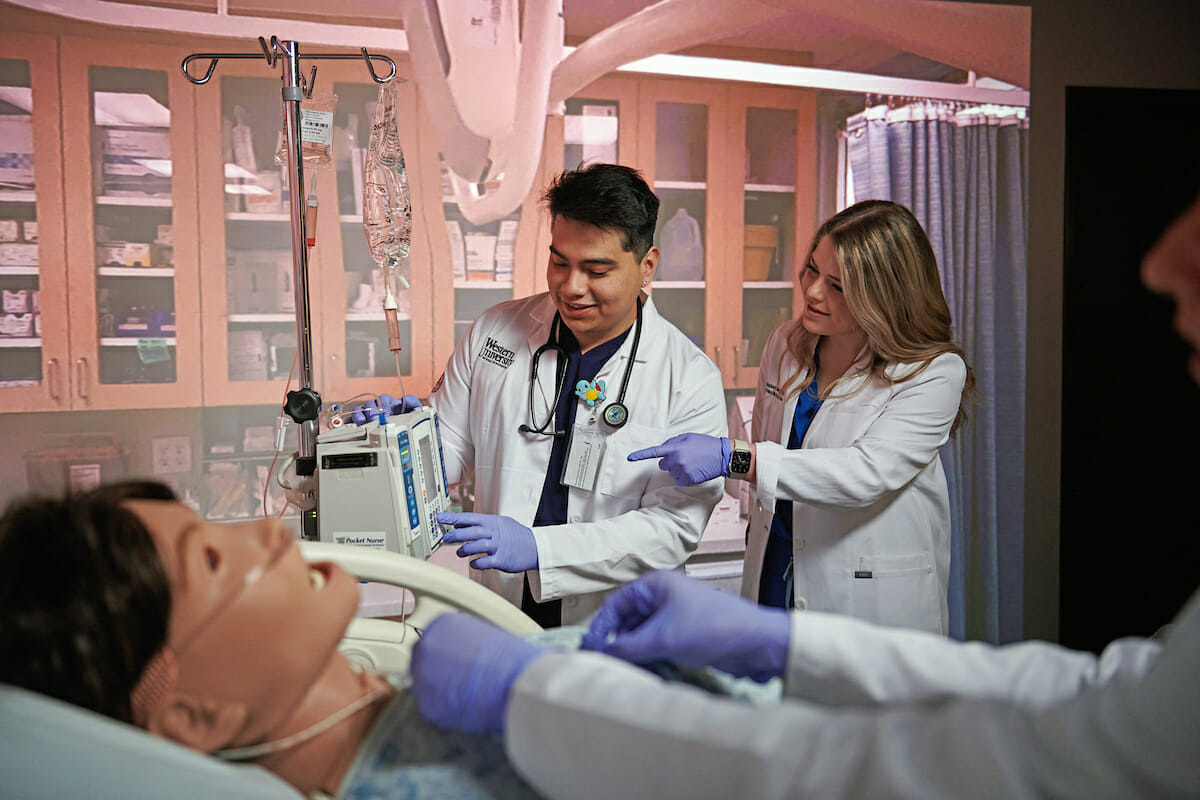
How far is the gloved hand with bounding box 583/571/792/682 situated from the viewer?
1.02 meters

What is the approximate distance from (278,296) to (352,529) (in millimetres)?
1536

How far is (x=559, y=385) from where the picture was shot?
1989 millimetres

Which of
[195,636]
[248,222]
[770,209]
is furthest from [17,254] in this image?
[770,209]

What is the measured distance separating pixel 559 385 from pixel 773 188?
5.29 feet

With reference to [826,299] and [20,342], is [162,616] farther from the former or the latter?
[20,342]

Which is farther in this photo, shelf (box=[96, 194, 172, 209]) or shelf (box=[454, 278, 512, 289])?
shelf (box=[454, 278, 512, 289])

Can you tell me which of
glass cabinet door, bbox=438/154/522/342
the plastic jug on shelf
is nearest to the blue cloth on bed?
glass cabinet door, bbox=438/154/522/342

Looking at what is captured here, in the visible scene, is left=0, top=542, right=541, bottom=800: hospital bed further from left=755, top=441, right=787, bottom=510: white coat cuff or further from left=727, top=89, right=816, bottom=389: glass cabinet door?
left=727, top=89, right=816, bottom=389: glass cabinet door

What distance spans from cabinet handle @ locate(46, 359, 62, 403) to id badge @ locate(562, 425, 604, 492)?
1.80 meters

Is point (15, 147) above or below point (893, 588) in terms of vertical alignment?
above

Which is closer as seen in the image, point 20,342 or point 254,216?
point 20,342

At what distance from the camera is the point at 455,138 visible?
111 inches

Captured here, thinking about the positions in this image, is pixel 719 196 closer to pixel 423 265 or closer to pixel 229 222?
pixel 423 265

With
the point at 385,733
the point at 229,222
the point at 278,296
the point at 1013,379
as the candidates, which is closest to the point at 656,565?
the point at 385,733
